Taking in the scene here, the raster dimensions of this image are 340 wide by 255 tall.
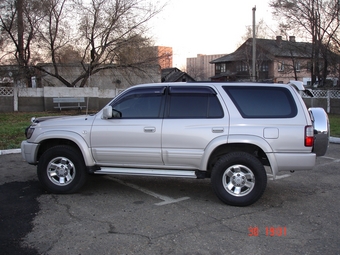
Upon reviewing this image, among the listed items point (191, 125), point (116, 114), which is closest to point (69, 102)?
point (116, 114)

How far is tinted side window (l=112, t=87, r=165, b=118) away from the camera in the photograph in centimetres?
545

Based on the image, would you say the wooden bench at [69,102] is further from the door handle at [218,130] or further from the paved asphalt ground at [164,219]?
the door handle at [218,130]

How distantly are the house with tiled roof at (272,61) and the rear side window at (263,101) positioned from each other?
138 inches

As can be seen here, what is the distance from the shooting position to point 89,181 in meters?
6.63

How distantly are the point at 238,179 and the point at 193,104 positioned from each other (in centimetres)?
135

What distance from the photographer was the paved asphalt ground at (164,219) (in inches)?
150

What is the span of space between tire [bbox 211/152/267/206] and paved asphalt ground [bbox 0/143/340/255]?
164 mm

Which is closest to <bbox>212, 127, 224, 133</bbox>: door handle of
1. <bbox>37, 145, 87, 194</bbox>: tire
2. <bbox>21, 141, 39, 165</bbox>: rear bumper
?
<bbox>37, 145, 87, 194</bbox>: tire

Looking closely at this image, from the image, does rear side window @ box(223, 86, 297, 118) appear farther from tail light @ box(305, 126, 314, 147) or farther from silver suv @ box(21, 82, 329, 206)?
tail light @ box(305, 126, 314, 147)

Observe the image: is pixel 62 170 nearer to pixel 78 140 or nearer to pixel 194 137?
pixel 78 140

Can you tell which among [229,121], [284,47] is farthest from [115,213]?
[284,47]

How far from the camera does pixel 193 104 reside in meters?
5.33

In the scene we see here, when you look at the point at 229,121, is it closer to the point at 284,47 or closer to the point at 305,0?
the point at 305,0

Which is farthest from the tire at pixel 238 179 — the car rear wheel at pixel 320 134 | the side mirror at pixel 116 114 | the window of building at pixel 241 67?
the window of building at pixel 241 67
